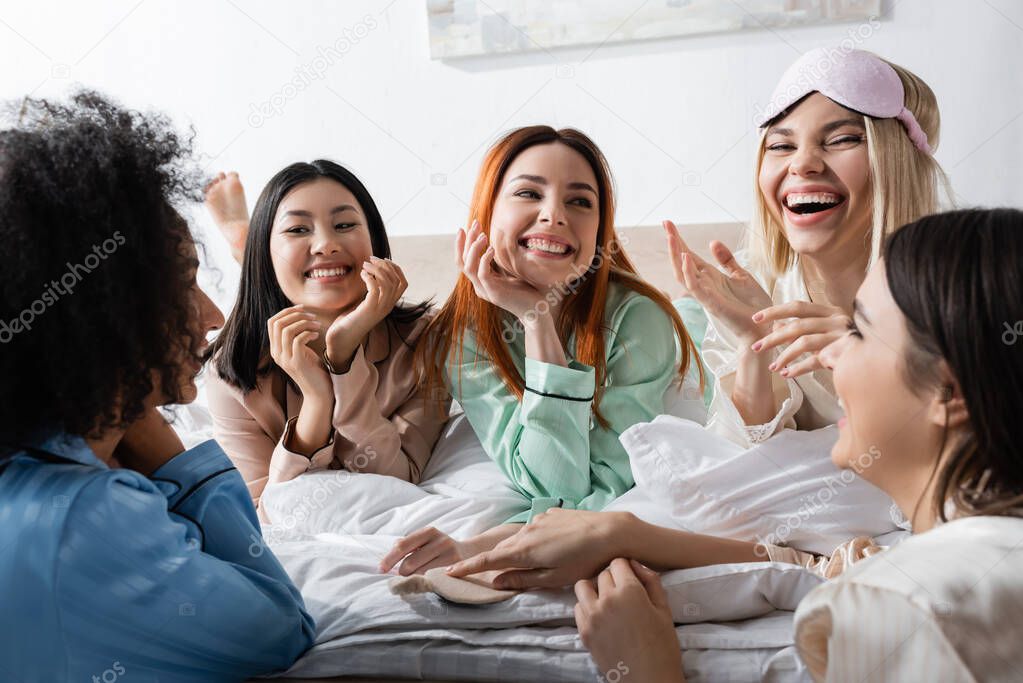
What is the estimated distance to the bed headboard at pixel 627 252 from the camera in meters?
2.29

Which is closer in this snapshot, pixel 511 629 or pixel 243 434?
pixel 511 629

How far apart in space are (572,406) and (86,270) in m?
0.76

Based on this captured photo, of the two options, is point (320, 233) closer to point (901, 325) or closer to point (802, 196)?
point (802, 196)

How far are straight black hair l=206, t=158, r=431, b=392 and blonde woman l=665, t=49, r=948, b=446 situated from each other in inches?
25.2

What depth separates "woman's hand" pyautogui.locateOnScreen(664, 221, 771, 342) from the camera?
141 cm

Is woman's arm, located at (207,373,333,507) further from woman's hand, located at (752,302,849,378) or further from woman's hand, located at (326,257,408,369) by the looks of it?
woman's hand, located at (752,302,849,378)

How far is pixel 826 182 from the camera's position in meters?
1.54

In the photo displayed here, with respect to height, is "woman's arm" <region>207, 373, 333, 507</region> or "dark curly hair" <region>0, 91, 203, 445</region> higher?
"dark curly hair" <region>0, 91, 203, 445</region>

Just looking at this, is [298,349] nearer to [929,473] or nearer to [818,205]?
[818,205]

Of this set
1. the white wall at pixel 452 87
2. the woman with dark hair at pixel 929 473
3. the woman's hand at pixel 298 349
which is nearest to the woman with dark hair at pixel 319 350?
the woman's hand at pixel 298 349

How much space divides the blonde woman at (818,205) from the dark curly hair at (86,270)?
734 mm

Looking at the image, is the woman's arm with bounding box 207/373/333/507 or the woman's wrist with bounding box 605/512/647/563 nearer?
the woman's wrist with bounding box 605/512/647/563

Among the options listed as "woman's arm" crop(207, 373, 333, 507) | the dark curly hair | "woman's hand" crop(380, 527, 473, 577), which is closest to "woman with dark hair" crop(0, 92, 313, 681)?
the dark curly hair

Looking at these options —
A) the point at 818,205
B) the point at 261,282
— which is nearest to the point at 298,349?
the point at 261,282
